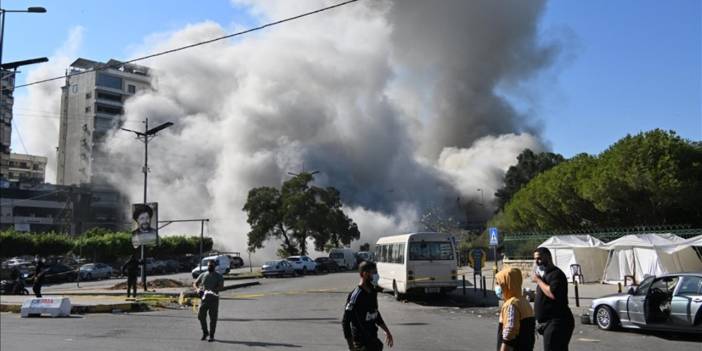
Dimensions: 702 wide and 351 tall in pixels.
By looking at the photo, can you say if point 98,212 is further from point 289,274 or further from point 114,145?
point 289,274

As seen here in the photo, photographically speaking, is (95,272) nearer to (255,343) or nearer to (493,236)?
(493,236)

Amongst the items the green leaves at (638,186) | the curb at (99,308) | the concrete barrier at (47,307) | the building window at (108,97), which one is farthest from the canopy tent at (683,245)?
the building window at (108,97)

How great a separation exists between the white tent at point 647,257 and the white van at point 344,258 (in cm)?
3005

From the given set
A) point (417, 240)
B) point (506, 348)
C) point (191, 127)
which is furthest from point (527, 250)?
point (191, 127)

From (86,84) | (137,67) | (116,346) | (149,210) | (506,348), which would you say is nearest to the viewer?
(506,348)

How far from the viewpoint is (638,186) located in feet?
110

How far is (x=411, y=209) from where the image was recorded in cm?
9431

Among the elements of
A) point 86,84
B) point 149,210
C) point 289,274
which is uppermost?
point 86,84

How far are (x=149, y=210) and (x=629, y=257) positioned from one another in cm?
2032

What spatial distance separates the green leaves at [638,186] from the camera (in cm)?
→ 3272

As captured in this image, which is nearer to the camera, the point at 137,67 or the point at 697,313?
the point at 697,313

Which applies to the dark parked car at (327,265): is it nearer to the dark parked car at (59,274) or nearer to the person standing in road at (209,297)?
the dark parked car at (59,274)

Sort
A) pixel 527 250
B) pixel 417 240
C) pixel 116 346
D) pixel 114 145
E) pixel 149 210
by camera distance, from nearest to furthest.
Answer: pixel 116 346
pixel 417 240
pixel 149 210
pixel 527 250
pixel 114 145

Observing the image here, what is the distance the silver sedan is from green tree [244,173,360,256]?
145 ft
